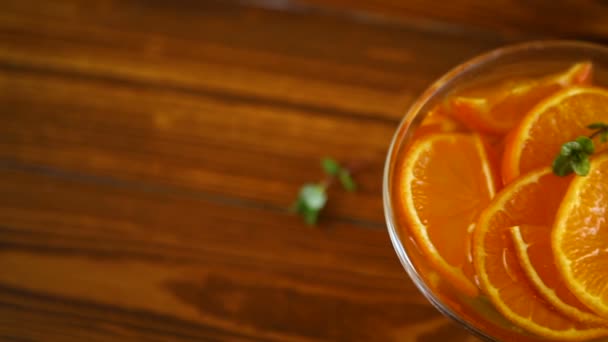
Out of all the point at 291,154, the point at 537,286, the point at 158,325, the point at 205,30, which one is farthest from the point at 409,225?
the point at 205,30

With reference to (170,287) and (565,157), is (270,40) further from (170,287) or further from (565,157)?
(565,157)

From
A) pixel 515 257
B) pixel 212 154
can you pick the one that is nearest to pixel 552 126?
pixel 515 257

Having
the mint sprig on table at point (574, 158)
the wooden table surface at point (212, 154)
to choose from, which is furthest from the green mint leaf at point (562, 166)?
the wooden table surface at point (212, 154)

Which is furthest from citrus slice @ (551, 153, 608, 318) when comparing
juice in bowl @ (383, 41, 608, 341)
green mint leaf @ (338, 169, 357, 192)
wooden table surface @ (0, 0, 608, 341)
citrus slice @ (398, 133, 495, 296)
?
green mint leaf @ (338, 169, 357, 192)

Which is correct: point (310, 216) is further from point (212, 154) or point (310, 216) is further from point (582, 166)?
point (582, 166)

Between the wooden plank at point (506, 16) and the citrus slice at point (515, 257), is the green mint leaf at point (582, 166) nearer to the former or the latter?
the citrus slice at point (515, 257)

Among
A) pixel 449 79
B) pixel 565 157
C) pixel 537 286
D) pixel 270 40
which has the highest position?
pixel 270 40

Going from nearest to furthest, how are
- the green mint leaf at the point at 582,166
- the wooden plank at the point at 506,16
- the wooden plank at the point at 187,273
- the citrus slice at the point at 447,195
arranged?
1. the green mint leaf at the point at 582,166
2. the citrus slice at the point at 447,195
3. the wooden plank at the point at 187,273
4. the wooden plank at the point at 506,16
